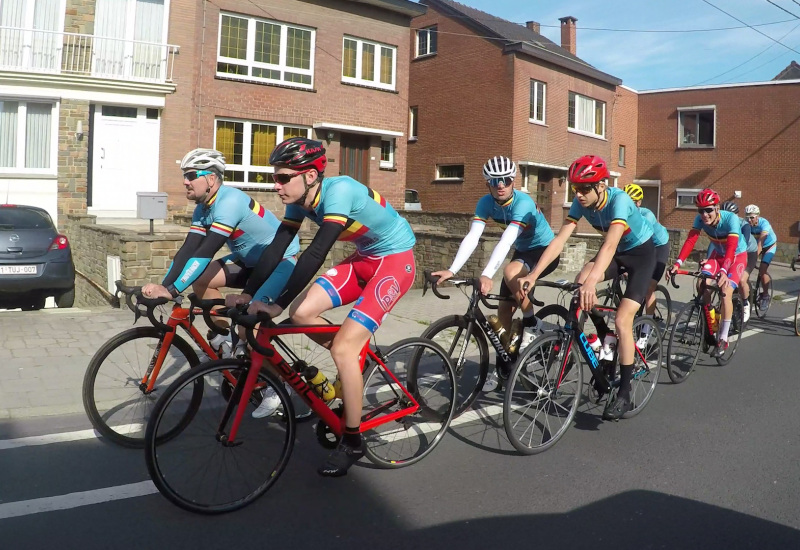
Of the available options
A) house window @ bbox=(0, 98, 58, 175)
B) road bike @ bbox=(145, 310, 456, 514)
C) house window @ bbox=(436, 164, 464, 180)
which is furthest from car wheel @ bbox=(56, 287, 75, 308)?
house window @ bbox=(436, 164, 464, 180)

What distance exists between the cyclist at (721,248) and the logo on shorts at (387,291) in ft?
14.2

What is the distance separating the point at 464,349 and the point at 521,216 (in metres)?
1.30

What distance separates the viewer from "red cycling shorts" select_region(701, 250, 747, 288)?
8055mm

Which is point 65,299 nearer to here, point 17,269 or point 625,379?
point 17,269

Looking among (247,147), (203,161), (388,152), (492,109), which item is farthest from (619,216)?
(492,109)

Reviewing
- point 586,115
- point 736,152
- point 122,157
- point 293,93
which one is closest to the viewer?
point 122,157

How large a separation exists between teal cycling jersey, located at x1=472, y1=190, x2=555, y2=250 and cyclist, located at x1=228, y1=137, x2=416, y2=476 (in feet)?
4.84

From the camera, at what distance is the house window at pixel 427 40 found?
2894cm

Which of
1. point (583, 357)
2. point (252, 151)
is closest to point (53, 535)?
point (583, 357)

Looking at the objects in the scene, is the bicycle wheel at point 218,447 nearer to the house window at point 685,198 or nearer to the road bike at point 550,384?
the road bike at point 550,384

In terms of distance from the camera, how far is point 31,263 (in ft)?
33.4

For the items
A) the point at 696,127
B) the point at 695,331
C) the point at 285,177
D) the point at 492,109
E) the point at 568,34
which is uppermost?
the point at 568,34

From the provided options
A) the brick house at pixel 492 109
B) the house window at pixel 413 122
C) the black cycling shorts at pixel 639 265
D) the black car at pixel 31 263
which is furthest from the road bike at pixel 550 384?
the house window at pixel 413 122

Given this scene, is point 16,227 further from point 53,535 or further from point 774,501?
point 774,501
